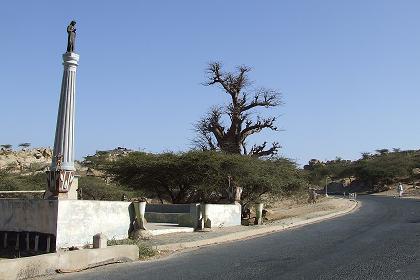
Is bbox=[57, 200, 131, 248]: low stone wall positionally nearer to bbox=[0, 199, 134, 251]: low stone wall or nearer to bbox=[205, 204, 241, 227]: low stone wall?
bbox=[0, 199, 134, 251]: low stone wall

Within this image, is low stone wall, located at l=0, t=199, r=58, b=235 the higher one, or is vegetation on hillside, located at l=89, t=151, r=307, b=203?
vegetation on hillside, located at l=89, t=151, r=307, b=203

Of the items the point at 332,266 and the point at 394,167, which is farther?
the point at 394,167

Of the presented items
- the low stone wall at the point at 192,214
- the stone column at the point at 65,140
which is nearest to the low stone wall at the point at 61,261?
the stone column at the point at 65,140

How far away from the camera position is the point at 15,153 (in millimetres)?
69625

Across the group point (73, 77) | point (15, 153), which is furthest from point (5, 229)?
point (15, 153)

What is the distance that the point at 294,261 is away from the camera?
42.1ft

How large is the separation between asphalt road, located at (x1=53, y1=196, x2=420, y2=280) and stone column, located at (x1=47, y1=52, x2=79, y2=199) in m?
4.37

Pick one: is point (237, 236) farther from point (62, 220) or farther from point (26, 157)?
point (26, 157)

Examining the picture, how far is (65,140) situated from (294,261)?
807 centimetres

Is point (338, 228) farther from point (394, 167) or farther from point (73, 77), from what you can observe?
point (394, 167)

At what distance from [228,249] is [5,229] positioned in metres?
6.97

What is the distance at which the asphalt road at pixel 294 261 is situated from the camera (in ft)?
35.7

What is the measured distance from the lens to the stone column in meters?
16.0

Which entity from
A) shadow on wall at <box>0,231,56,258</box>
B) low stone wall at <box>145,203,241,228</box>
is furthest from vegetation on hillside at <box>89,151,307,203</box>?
shadow on wall at <box>0,231,56,258</box>
